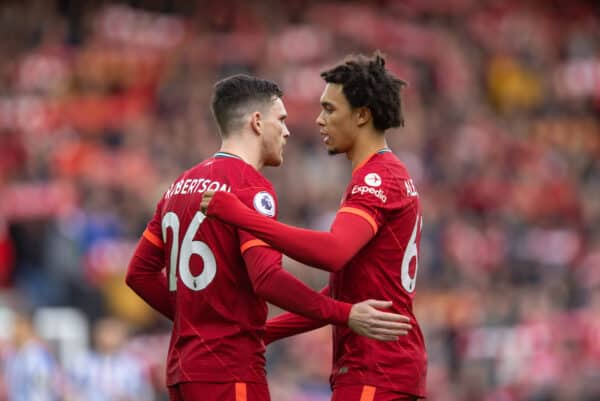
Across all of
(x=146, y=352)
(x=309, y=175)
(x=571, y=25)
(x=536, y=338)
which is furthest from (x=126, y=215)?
(x=571, y=25)

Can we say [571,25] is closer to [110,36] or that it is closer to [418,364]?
[110,36]

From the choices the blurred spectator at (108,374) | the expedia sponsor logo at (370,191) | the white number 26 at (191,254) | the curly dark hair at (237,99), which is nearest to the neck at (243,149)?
the curly dark hair at (237,99)

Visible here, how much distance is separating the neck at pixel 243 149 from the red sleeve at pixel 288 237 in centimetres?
33

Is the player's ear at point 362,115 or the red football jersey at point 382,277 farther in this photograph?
the player's ear at point 362,115

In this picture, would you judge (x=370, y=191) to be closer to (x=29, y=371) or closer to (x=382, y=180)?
(x=382, y=180)

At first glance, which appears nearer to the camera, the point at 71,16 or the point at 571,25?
the point at 71,16

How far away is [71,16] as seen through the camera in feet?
58.1

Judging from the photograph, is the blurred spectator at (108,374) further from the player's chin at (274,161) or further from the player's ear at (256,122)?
the player's ear at (256,122)

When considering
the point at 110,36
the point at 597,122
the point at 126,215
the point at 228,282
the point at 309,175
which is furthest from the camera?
the point at 597,122

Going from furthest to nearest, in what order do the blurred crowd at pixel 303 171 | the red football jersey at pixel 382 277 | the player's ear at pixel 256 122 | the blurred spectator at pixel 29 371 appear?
the blurred crowd at pixel 303 171 < the blurred spectator at pixel 29 371 < the player's ear at pixel 256 122 < the red football jersey at pixel 382 277

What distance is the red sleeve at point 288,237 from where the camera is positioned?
5.78 metres

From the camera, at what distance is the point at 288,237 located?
581cm

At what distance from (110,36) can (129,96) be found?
1334 mm

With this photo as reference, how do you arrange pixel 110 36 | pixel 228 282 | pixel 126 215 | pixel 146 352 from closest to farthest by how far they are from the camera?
pixel 228 282
pixel 146 352
pixel 126 215
pixel 110 36
